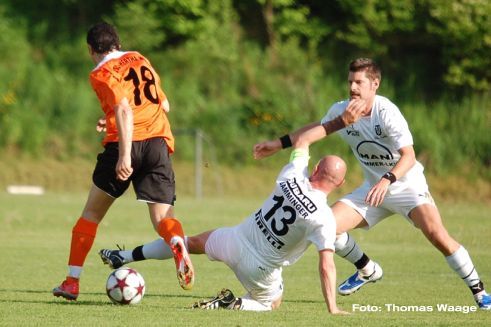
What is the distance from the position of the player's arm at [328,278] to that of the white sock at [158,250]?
1763mm

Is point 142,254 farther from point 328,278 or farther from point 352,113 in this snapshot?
point 352,113

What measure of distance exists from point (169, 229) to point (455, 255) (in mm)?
2305

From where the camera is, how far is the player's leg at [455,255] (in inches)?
331

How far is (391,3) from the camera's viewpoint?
95.6 feet

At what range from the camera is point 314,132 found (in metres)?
7.84

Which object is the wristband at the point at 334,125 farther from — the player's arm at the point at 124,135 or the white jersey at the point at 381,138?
the player's arm at the point at 124,135

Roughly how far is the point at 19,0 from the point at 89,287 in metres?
22.1

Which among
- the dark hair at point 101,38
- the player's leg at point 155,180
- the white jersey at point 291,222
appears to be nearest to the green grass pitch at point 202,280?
the white jersey at point 291,222

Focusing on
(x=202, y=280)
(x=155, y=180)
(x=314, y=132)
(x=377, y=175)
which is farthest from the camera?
(x=202, y=280)

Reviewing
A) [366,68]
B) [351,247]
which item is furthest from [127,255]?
[366,68]

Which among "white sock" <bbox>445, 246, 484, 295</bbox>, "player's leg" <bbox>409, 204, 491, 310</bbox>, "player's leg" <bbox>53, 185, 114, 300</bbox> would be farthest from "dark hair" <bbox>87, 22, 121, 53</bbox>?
"white sock" <bbox>445, 246, 484, 295</bbox>

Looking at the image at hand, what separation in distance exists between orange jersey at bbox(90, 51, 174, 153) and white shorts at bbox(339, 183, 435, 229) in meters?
1.75

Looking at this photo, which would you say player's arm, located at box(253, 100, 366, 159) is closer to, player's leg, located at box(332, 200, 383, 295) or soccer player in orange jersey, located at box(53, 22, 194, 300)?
soccer player in orange jersey, located at box(53, 22, 194, 300)

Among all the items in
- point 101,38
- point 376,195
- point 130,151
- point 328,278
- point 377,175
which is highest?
point 101,38
